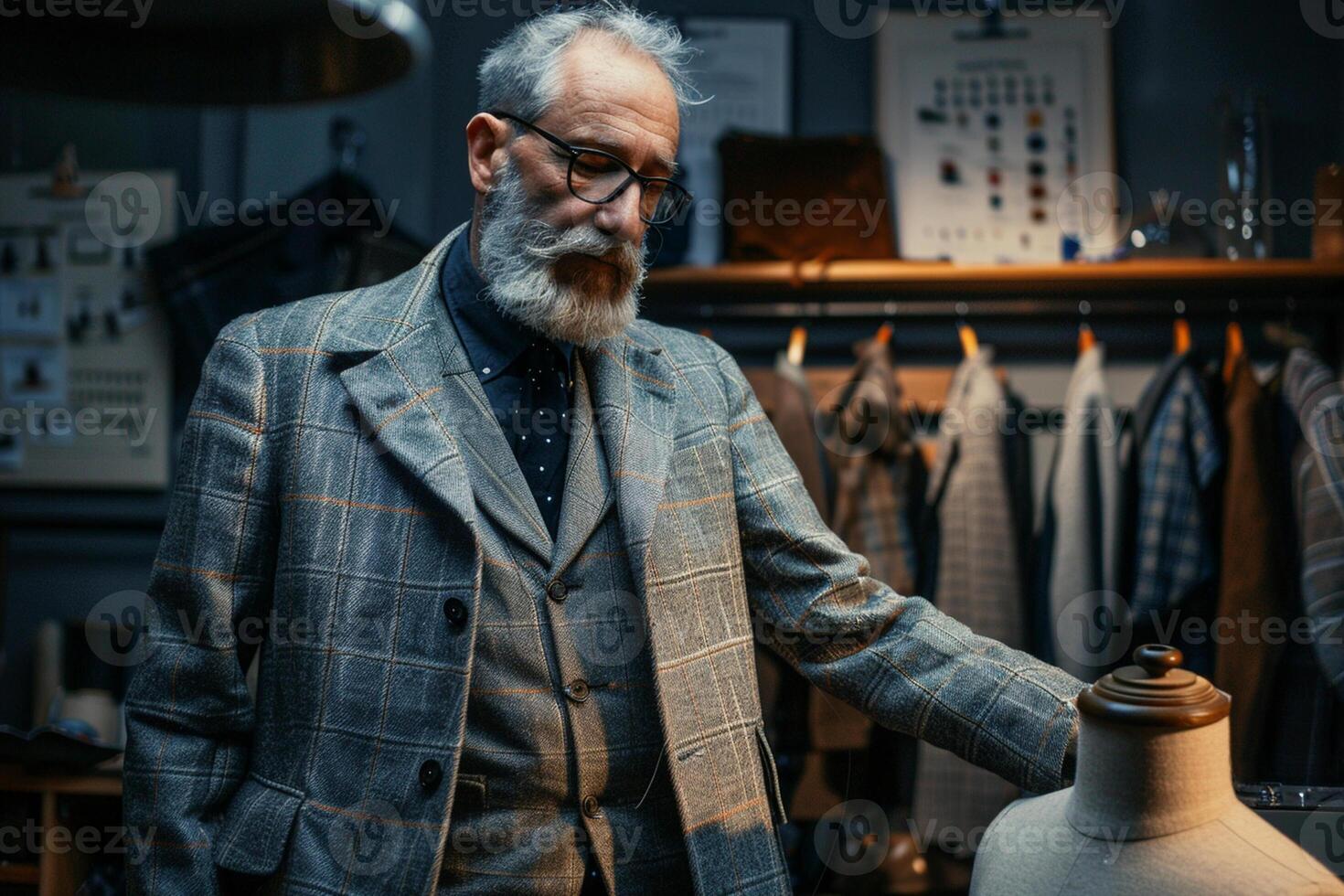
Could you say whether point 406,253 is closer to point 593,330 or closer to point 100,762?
point 100,762

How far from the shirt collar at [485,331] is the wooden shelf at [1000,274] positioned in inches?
60.3

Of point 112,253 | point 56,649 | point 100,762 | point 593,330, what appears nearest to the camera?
point 593,330

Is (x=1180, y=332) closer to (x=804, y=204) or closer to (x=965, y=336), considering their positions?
(x=965, y=336)

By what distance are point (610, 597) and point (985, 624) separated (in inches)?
65.4

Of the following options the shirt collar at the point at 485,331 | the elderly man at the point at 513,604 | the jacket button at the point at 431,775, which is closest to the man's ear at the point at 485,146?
the elderly man at the point at 513,604

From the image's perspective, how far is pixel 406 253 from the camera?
2.88m

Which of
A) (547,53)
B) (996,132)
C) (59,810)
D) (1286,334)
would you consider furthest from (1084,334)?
(59,810)

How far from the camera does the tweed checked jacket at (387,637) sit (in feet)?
4.11

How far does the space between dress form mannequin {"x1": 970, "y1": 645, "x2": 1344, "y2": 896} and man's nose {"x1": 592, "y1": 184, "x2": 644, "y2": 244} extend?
2.33 feet

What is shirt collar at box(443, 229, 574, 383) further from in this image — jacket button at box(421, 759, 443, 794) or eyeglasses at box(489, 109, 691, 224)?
jacket button at box(421, 759, 443, 794)

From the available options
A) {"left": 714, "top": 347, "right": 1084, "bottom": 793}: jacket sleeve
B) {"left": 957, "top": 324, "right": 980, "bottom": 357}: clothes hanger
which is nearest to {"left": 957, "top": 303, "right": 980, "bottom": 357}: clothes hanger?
{"left": 957, "top": 324, "right": 980, "bottom": 357}: clothes hanger

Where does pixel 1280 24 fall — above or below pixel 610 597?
above

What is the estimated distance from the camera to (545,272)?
1.37 meters

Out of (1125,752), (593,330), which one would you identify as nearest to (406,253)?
(593,330)
